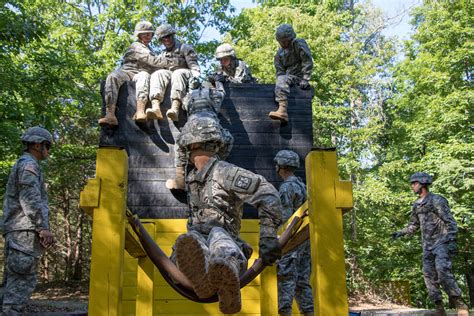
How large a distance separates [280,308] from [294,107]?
340 centimetres

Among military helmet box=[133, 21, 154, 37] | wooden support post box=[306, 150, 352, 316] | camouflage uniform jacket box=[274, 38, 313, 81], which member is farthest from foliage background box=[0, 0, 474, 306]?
wooden support post box=[306, 150, 352, 316]

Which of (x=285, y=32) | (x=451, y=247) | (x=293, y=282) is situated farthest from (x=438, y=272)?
(x=285, y=32)

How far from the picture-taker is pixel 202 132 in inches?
147

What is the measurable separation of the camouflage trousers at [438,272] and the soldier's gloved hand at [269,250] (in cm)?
508

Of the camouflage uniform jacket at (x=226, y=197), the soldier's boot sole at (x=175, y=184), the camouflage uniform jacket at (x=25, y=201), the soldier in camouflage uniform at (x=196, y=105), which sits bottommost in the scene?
the camouflage uniform jacket at (x=226, y=197)

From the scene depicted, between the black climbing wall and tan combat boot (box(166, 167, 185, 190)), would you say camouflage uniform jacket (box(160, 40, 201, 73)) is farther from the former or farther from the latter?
tan combat boot (box(166, 167, 185, 190))

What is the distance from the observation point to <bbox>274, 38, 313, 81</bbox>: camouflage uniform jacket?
866 cm

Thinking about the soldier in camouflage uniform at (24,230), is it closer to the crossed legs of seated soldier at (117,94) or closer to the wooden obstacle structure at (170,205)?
the wooden obstacle structure at (170,205)

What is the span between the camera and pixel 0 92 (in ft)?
35.9

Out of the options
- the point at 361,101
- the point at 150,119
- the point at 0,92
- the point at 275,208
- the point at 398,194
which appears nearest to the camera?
the point at 275,208

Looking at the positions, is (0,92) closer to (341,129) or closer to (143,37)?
(143,37)

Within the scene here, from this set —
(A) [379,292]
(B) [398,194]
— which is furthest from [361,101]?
(A) [379,292]

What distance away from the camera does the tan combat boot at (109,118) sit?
7403 millimetres

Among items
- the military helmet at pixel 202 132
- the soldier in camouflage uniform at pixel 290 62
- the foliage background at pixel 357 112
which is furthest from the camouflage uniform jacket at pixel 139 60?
the foliage background at pixel 357 112
